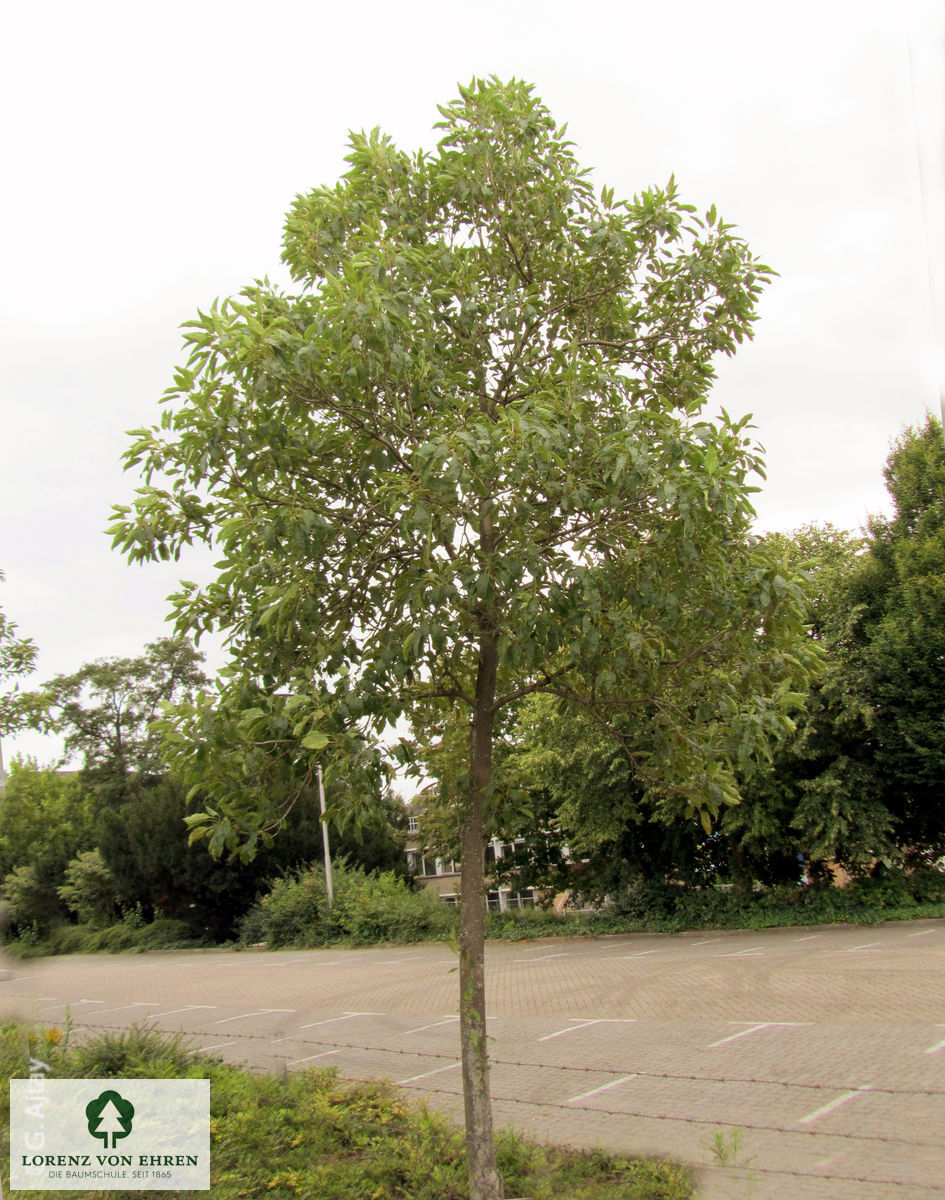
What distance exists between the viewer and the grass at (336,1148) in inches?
209

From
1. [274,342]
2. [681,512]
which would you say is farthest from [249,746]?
[681,512]

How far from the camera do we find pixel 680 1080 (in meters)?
8.44

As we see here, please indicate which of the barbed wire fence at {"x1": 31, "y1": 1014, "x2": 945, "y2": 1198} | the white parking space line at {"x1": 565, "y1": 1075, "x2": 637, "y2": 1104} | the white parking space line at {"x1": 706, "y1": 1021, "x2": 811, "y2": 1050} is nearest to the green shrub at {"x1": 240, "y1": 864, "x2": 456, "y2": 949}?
the barbed wire fence at {"x1": 31, "y1": 1014, "x2": 945, "y2": 1198}

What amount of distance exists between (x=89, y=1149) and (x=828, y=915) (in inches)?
743

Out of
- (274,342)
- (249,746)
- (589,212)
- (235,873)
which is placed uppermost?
(589,212)

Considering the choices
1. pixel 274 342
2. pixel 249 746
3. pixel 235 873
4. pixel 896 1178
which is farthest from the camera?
pixel 235 873

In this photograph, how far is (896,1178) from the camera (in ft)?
18.2

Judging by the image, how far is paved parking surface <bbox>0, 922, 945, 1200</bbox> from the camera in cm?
621

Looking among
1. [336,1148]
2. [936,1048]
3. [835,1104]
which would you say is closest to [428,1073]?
[336,1148]

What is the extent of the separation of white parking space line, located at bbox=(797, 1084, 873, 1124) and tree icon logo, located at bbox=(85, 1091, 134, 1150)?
4679 millimetres

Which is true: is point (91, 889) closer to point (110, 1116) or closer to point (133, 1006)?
point (133, 1006)

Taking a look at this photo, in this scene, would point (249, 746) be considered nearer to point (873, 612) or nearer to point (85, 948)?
point (873, 612)

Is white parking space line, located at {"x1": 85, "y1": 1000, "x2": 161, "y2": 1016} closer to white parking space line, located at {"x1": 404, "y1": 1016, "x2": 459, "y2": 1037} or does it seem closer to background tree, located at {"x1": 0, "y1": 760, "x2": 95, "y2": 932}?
background tree, located at {"x1": 0, "y1": 760, "x2": 95, "y2": 932}

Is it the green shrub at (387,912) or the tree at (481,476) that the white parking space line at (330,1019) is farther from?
the green shrub at (387,912)
